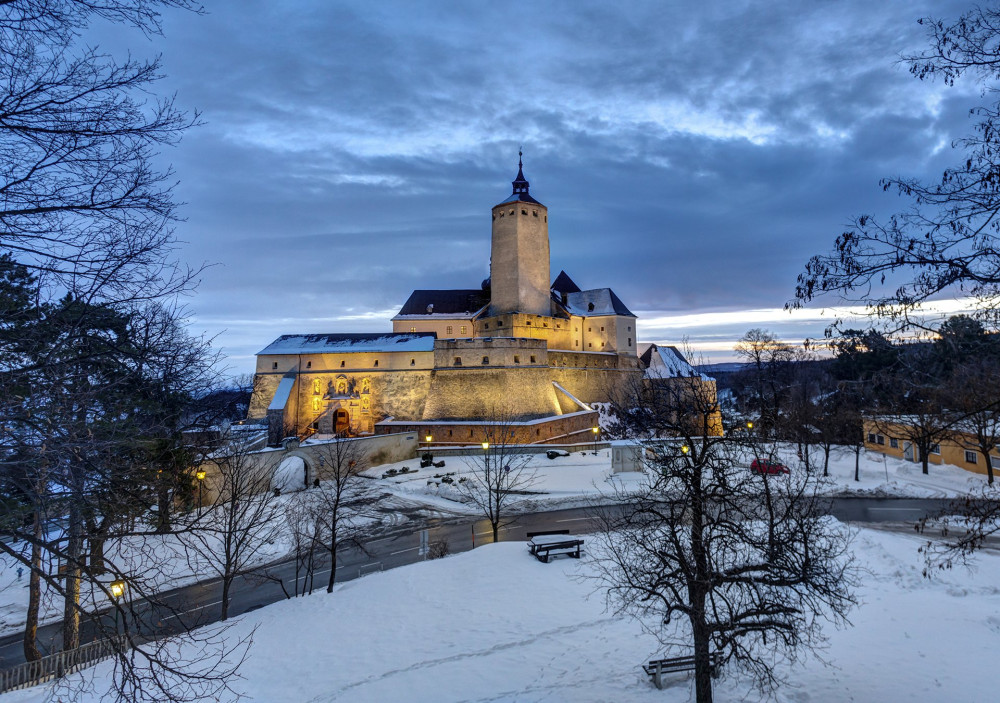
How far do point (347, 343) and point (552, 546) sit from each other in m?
31.5

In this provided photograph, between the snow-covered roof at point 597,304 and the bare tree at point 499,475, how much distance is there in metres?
17.4

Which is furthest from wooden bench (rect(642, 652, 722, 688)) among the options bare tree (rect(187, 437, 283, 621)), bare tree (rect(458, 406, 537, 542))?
bare tree (rect(458, 406, 537, 542))

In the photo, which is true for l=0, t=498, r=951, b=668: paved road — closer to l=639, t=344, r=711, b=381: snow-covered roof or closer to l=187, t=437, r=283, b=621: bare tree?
l=187, t=437, r=283, b=621: bare tree

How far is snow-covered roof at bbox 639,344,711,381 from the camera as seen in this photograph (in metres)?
51.2

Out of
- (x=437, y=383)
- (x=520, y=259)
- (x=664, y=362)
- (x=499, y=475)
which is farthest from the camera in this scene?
(x=664, y=362)

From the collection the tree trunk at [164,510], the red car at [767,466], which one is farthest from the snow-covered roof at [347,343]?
the tree trunk at [164,510]

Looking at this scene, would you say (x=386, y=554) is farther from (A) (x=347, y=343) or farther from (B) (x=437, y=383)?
(A) (x=347, y=343)

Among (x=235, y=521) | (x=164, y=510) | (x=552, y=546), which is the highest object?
(x=164, y=510)

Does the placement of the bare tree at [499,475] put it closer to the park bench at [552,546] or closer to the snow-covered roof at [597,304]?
the park bench at [552,546]

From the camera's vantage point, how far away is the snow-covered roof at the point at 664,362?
5125 centimetres

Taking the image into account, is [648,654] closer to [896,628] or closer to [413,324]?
[896,628]

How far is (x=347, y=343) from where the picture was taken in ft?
141

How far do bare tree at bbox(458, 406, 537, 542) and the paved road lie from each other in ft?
4.00

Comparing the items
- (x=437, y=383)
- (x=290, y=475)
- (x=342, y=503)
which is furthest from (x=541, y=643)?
(x=437, y=383)
